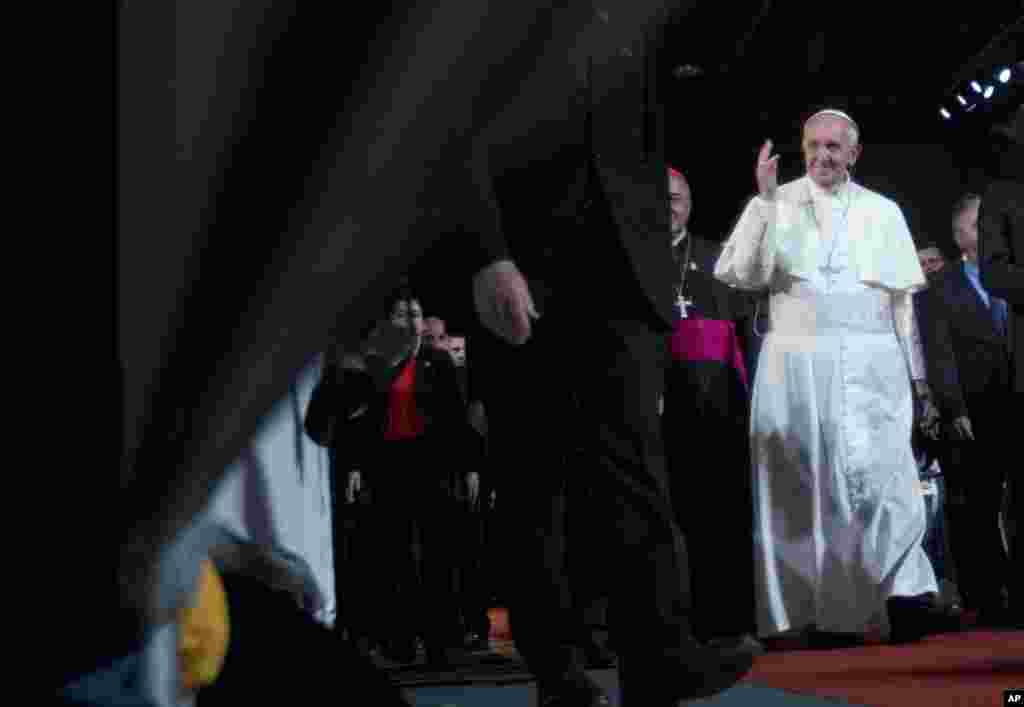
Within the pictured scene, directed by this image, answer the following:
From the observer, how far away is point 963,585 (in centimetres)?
708

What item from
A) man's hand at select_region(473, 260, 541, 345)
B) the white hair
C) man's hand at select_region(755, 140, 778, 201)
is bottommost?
man's hand at select_region(473, 260, 541, 345)

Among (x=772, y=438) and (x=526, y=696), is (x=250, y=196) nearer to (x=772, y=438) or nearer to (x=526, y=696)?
(x=526, y=696)

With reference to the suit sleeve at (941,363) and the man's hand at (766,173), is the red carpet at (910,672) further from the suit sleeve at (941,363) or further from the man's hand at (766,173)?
the man's hand at (766,173)

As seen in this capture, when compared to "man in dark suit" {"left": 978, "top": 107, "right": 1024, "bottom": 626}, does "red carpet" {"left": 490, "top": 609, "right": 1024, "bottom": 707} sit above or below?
below

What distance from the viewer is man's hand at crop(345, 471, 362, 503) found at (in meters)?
6.09

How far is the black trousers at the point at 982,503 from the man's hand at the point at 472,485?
202 centimetres

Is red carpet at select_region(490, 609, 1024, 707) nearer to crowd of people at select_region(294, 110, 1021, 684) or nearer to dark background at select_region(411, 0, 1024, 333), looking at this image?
crowd of people at select_region(294, 110, 1021, 684)

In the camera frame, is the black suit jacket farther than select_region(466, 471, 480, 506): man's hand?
No

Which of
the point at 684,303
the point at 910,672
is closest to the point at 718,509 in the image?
the point at 684,303

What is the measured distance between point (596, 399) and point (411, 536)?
10.9 feet

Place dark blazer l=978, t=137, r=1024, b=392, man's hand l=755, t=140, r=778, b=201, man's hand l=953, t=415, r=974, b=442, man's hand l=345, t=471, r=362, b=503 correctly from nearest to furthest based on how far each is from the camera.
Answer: dark blazer l=978, t=137, r=1024, b=392 → man's hand l=755, t=140, r=778, b=201 → man's hand l=345, t=471, r=362, b=503 → man's hand l=953, t=415, r=974, b=442

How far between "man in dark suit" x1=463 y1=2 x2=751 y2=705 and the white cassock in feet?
8.55

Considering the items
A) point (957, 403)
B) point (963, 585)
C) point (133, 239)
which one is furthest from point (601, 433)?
point (963, 585)

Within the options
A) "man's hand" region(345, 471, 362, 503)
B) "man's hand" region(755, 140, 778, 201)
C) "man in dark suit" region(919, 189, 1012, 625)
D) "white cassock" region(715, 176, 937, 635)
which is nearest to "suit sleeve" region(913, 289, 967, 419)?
"man in dark suit" region(919, 189, 1012, 625)
